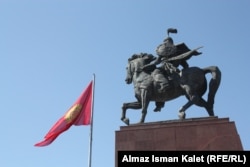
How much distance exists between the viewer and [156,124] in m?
14.3

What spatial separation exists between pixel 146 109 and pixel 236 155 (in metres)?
4.64

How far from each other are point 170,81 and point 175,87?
1.02 feet

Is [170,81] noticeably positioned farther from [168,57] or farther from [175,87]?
[168,57]

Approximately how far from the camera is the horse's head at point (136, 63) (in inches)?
638

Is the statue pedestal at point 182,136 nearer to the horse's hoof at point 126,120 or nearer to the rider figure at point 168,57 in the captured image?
the horse's hoof at point 126,120

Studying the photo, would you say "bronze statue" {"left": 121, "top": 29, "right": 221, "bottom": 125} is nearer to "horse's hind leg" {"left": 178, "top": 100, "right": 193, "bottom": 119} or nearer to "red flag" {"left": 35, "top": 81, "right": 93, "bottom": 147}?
"horse's hind leg" {"left": 178, "top": 100, "right": 193, "bottom": 119}

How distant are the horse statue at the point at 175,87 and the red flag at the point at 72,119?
2.61 metres

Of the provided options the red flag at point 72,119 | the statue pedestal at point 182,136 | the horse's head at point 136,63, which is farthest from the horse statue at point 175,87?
the red flag at point 72,119

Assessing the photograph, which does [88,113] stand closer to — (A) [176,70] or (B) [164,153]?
(B) [164,153]

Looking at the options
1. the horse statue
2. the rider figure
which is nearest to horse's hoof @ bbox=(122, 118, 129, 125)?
the horse statue

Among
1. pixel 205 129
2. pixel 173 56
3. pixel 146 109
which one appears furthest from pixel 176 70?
pixel 205 129

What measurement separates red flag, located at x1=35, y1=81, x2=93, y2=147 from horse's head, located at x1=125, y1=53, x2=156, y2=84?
3366 mm

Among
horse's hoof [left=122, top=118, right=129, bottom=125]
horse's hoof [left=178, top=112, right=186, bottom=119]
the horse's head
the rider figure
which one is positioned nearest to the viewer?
horse's hoof [left=178, top=112, right=186, bottom=119]

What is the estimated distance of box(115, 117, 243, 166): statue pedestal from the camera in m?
13.3
